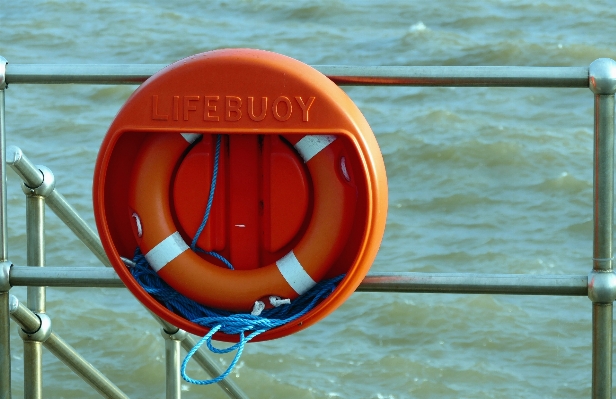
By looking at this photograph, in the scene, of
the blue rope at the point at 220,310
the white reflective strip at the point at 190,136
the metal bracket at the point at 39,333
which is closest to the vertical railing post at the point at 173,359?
the metal bracket at the point at 39,333

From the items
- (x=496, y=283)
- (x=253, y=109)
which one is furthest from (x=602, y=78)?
(x=253, y=109)

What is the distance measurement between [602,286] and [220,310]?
600 mm

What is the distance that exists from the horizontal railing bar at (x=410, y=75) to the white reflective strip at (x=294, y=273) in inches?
11.5

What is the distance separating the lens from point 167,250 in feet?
5.55

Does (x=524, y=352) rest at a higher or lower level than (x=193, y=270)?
lower

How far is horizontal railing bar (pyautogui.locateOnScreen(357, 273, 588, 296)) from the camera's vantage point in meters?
1.66

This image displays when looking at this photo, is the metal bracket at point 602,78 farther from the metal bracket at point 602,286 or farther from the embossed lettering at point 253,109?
the embossed lettering at point 253,109

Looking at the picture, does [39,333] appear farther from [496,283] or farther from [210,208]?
[496,283]

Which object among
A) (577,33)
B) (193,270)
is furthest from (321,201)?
(577,33)

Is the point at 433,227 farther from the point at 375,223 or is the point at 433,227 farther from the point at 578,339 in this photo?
the point at 375,223

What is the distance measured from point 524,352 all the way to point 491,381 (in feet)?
1.05

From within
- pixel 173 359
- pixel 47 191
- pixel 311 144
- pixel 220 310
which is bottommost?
pixel 173 359

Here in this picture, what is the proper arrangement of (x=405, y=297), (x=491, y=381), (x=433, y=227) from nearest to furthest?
(x=491, y=381) < (x=405, y=297) < (x=433, y=227)

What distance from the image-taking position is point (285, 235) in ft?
5.51
